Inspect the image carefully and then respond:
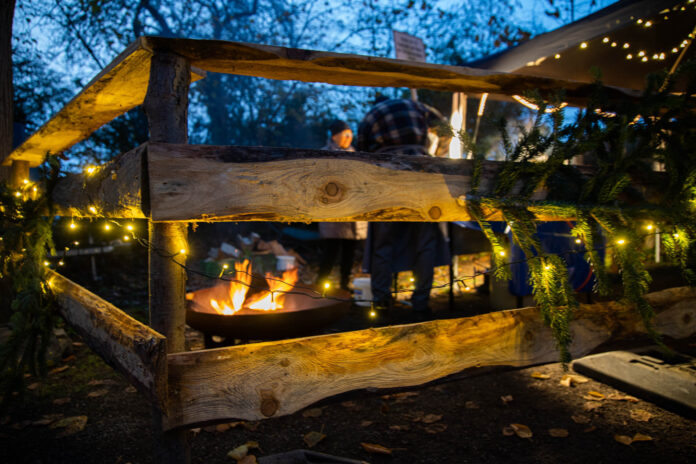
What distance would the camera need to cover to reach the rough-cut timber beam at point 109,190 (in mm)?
1401

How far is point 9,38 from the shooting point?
4.22 meters

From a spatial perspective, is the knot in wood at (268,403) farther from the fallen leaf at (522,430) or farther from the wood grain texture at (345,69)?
the fallen leaf at (522,430)

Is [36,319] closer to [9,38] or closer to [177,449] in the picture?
[177,449]

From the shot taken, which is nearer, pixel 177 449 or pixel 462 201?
pixel 177 449

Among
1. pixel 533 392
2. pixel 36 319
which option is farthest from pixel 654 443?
pixel 36 319

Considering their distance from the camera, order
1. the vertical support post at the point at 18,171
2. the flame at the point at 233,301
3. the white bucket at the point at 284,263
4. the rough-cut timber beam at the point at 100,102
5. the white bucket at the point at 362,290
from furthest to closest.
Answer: the white bucket at the point at 284,263, the white bucket at the point at 362,290, the vertical support post at the point at 18,171, the flame at the point at 233,301, the rough-cut timber beam at the point at 100,102

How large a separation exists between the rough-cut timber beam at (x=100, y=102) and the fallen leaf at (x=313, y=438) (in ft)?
6.12

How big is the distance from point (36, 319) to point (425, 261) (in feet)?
10.5

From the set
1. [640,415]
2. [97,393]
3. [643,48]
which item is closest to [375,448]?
[640,415]

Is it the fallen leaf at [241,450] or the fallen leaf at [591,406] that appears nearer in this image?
the fallen leaf at [241,450]

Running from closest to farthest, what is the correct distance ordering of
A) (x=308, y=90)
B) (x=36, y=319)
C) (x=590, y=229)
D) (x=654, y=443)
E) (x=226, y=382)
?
(x=226, y=382) → (x=590, y=229) → (x=654, y=443) → (x=36, y=319) → (x=308, y=90)

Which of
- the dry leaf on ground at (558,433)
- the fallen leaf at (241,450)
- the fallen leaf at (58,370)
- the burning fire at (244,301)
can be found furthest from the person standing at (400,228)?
the fallen leaf at (58,370)

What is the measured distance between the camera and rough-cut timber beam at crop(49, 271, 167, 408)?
49.9 inches

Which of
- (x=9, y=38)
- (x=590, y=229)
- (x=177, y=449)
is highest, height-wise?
(x=9, y=38)
